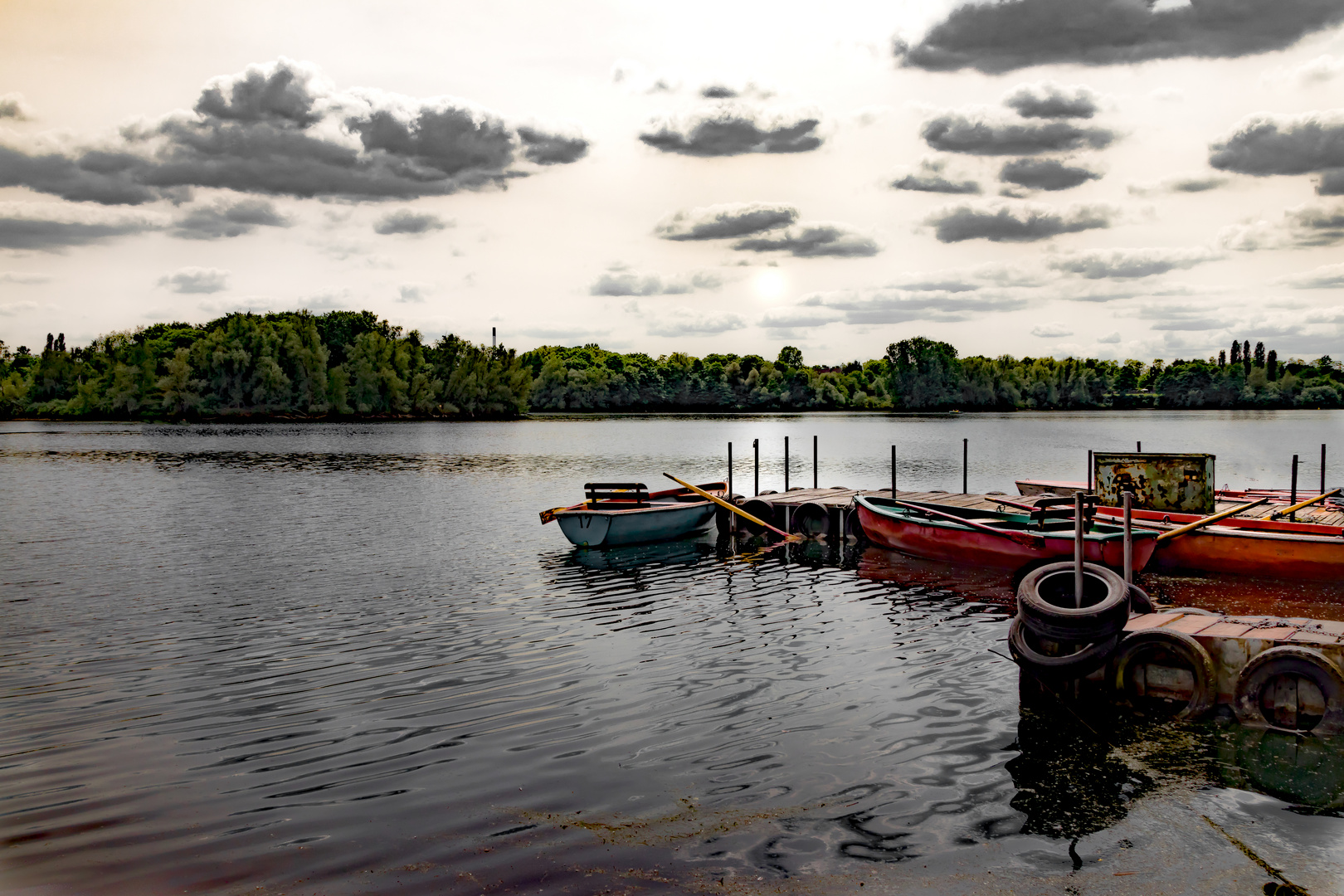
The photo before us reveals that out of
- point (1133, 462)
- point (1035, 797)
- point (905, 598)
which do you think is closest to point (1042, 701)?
point (1035, 797)

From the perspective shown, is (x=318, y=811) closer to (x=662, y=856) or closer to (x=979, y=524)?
(x=662, y=856)

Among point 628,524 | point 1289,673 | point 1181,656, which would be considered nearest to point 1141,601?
point 1181,656

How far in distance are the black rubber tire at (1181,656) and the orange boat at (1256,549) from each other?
1102 centimetres

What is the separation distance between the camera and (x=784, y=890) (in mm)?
7188

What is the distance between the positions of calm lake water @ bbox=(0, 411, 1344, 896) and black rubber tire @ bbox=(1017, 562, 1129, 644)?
106cm

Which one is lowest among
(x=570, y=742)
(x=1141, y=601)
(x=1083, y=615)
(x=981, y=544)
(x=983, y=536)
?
(x=570, y=742)

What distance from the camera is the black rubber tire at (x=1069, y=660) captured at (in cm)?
1156

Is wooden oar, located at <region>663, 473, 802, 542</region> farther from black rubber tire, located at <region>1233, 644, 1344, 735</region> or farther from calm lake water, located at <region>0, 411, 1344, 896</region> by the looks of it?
black rubber tire, located at <region>1233, 644, 1344, 735</region>

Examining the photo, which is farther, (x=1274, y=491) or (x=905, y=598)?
(x=1274, y=491)

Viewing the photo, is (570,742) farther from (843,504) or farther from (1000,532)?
(843,504)

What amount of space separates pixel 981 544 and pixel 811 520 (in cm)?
823

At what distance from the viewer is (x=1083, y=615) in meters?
→ 11.6

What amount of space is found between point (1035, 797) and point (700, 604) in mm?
10724

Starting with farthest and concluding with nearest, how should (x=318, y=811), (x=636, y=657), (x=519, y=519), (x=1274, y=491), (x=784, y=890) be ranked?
(x=519, y=519) → (x=1274, y=491) → (x=636, y=657) → (x=318, y=811) → (x=784, y=890)
